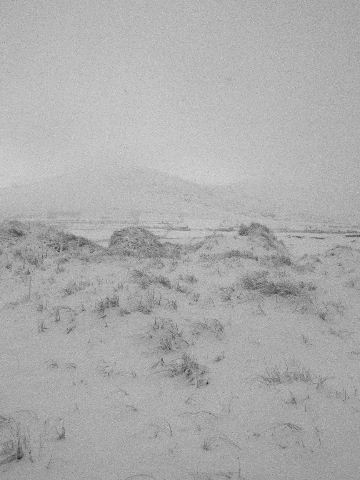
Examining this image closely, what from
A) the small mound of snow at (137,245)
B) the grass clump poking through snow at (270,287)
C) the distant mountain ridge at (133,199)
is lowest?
the grass clump poking through snow at (270,287)

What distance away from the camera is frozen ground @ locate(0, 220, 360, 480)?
234 cm

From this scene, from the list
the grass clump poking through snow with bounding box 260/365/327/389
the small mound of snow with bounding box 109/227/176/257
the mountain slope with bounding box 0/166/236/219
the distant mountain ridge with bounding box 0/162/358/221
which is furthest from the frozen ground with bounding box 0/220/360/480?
the mountain slope with bounding box 0/166/236/219

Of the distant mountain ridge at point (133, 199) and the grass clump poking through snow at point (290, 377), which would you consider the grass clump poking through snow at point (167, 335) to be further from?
the distant mountain ridge at point (133, 199)

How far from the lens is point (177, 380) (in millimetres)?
3586

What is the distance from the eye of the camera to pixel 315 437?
2.61 metres

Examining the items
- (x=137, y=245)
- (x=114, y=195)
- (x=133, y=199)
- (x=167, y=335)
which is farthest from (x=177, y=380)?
(x=114, y=195)

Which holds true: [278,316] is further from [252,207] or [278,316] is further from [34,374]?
[252,207]

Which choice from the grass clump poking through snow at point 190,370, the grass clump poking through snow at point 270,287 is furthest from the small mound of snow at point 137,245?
the grass clump poking through snow at point 190,370

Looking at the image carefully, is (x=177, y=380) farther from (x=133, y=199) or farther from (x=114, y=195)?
(x=114, y=195)

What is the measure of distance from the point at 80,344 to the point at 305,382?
335cm

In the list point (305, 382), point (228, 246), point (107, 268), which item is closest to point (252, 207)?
point (228, 246)

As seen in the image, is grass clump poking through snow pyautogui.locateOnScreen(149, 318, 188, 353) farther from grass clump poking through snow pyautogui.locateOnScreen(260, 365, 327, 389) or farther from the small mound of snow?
the small mound of snow

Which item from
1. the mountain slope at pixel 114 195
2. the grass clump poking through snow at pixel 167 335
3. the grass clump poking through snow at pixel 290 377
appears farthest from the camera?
the mountain slope at pixel 114 195

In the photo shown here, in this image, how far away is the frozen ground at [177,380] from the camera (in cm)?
234
